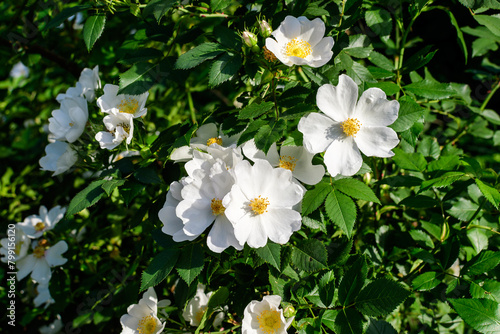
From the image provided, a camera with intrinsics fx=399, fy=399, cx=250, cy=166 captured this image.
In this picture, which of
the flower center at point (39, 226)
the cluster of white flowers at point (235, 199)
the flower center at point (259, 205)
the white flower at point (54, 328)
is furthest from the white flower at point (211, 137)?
the white flower at point (54, 328)

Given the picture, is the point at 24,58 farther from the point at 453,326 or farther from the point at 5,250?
the point at 453,326

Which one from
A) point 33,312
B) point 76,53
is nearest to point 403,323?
point 33,312

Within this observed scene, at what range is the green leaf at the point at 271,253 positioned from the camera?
39.6 inches

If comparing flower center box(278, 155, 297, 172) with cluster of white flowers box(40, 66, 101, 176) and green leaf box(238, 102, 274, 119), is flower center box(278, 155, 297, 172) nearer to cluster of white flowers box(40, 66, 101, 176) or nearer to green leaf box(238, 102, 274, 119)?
green leaf box(238, 102, 274, 119)

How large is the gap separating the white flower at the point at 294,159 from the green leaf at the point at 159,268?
0.36 meters

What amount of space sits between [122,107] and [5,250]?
1088mm

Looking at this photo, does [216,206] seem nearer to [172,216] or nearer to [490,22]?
[172,216]

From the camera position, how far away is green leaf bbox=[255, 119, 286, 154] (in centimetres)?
98

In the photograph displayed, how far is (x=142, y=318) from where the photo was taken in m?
1.31

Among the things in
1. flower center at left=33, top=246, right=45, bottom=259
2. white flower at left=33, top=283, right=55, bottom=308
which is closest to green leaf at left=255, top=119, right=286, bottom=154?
flower center at left=33, top=246, right=45, bottom=259

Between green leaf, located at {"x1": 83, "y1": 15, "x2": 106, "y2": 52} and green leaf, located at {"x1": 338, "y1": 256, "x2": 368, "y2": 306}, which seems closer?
green leaf, located at {"x1": 338, "y1": 256, "x2": 368, "y2": 306}

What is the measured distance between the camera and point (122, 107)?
1.30m

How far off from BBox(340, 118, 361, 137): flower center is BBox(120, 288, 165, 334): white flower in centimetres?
80

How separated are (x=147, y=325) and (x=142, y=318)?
0.14 ft
